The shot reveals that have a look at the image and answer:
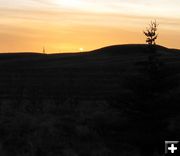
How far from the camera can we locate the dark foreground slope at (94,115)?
26766 millimetres

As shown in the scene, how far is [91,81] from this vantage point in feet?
201

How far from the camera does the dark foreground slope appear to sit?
26766 millimetres

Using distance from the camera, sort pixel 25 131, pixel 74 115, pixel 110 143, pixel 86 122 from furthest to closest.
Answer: pixel 74 115 → pixel 86 122 → pixel 25 131 → pixel 110 143

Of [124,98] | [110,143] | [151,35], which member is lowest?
[110,143]

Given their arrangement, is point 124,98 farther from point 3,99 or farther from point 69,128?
point 3,99

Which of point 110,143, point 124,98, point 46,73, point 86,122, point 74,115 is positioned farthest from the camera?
point 46,73

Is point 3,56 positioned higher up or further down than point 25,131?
higher up

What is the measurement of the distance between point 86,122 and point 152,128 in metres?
9.17

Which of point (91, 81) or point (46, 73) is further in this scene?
point (46, 73)

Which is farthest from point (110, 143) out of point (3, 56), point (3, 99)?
point (3, 56)

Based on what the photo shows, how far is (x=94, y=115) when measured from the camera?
3844 centimetres

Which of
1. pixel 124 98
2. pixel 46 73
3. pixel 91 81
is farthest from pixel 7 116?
pixel 46 73

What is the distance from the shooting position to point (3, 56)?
96375 millimetres

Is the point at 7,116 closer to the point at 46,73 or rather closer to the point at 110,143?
the point at 110,143
